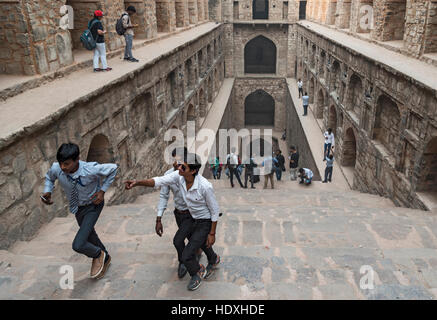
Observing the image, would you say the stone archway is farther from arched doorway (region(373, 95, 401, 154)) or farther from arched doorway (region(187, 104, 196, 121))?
arched doorway (region(187, 104, 196, 121))

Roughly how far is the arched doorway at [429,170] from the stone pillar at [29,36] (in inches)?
248

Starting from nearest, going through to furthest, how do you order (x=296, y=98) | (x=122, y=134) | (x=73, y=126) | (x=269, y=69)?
1. (x=73, y=126)
2. (x=122, y=134)
3. (x=296, y=98)
4. (x=269, y=69)

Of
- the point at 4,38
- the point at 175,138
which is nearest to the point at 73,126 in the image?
the point at 4,38

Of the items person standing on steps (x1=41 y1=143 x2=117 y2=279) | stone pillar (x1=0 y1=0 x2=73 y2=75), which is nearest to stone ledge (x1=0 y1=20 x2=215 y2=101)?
stone pillar (x1=0 y1=0 x2=73 y2=75)

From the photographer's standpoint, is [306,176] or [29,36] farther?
[306,176]

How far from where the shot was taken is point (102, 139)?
6.30 m

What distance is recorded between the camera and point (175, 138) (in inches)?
431

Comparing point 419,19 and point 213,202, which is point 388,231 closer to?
point 213,202

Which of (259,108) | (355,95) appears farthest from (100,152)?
(259,108)

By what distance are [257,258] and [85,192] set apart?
174cm

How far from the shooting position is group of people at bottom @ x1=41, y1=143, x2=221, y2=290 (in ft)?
10.1

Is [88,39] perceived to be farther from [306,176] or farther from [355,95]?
[355,95]

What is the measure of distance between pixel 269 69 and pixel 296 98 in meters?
7.55

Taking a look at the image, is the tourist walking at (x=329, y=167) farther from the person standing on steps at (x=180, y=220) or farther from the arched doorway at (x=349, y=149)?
the person standing on steps at (x=180, y=220)
